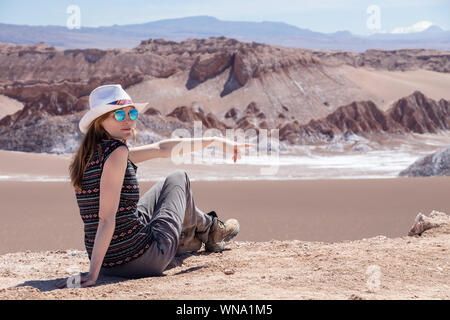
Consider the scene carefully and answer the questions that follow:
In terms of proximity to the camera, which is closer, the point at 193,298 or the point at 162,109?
the point at 193,298

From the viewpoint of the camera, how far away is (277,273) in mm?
3107

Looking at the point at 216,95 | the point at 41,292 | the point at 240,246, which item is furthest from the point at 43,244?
the point at 216,95

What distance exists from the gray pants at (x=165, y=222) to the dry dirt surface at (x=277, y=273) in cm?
8

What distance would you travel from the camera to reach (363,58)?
59.1m

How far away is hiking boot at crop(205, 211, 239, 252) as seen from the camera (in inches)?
152

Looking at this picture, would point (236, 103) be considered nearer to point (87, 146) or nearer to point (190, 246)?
point (190, 246)

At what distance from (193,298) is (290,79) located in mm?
35550

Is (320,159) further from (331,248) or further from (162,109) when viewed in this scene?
(331,248)

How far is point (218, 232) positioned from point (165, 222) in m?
0.71

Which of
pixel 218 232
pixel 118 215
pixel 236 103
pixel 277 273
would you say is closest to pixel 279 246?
pixel 218 232

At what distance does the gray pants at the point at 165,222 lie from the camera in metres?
3.14

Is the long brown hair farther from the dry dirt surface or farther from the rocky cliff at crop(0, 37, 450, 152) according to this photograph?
the rocky cliff at crop(0, 37, 450, 152)

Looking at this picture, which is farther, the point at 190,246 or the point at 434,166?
the point at 434,166

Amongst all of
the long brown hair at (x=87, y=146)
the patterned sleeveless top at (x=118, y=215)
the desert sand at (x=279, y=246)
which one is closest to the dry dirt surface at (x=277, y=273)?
the desert sand at (x=279, y=246)
